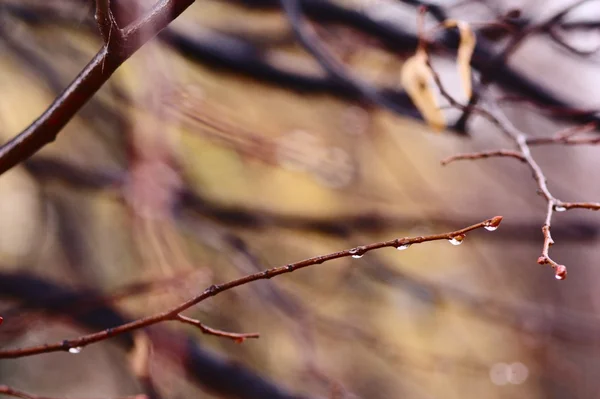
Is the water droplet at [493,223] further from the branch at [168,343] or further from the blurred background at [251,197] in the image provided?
the branch at [168,343]

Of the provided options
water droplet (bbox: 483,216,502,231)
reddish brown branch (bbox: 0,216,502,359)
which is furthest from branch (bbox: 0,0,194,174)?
water droplet (bbox: 483,216,502,231)

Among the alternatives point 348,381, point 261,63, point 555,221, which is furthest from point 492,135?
point 261,63

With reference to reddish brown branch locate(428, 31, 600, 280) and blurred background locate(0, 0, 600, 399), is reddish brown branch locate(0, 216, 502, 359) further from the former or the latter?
blurred background locate(0, 0, 600, 399)

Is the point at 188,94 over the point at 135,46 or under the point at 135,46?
over

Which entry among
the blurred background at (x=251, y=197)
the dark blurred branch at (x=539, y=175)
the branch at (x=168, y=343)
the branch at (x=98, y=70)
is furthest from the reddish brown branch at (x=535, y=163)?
the branch at (x=168, y=343)

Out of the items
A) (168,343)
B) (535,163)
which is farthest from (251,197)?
(535,163)

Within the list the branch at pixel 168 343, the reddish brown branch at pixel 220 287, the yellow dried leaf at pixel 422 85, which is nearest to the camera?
the reddish brown branch at pixel 220 287

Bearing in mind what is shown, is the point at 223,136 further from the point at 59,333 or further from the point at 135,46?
the point at 59,333
